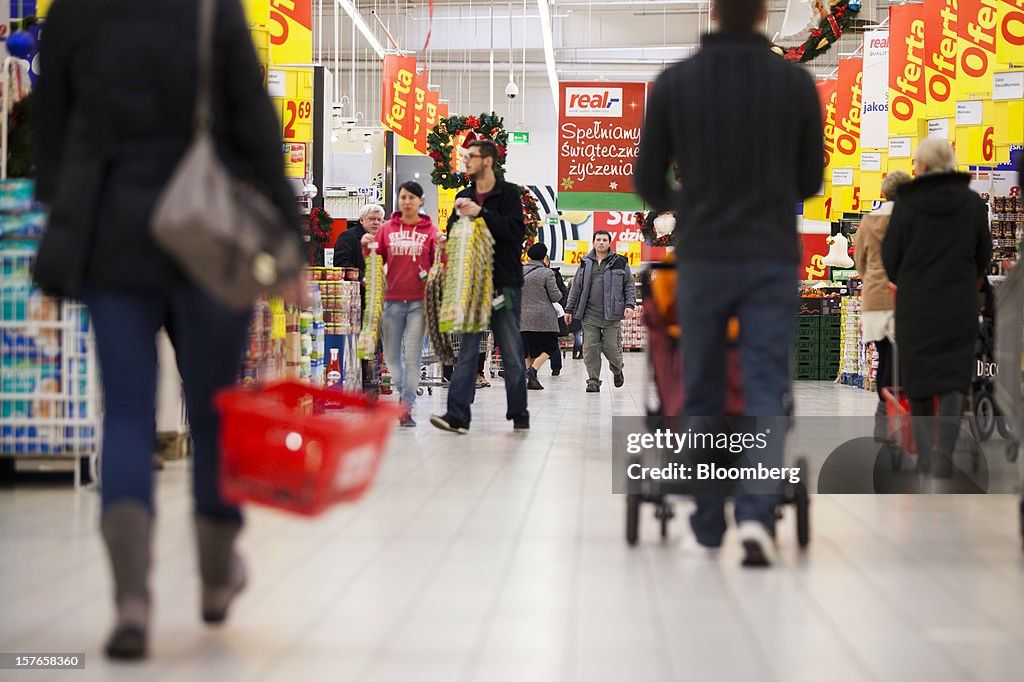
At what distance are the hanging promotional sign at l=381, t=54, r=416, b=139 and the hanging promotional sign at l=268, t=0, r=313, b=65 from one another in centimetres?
593

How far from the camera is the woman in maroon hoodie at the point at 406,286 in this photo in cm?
848

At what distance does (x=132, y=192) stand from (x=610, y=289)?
34.0ft

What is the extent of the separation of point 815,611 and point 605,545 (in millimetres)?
1067

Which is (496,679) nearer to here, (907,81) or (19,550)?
(19,550)

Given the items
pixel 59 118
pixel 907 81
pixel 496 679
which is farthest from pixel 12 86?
pixel 907 81

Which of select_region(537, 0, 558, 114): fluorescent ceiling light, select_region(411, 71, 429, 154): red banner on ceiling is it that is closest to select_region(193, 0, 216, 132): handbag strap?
select_region(411, 71, 429, 154): red banner on ceiling

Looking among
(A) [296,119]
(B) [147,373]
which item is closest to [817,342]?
(A) [296,119]

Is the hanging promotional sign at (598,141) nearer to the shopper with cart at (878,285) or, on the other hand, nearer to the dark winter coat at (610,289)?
the dark winter coat at (610,289)

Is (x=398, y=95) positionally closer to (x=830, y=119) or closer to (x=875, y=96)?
(x=830, y=119)

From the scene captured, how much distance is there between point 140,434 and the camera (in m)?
2.75

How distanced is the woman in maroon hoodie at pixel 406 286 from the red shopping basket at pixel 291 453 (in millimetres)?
5706

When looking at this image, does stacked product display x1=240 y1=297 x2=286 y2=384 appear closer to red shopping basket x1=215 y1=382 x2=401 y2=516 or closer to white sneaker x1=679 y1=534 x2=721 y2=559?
white sneaker x1=679 y1=534 x2=721 y2=559

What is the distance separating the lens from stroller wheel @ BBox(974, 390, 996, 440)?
825cm

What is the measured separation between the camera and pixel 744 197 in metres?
3.84
